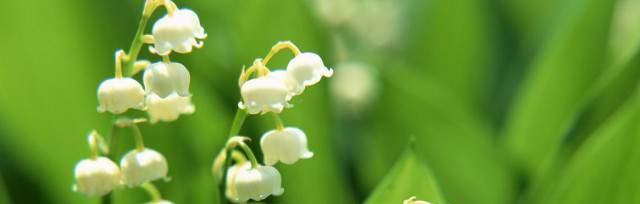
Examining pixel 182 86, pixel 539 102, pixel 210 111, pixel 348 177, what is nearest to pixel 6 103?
pixel 210 111

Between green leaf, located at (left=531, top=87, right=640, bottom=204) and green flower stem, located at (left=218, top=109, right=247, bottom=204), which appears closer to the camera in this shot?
green flower stem, located at (left=218, top=109, right=247, bottom=204)

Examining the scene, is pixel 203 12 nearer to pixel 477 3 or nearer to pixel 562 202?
pixel 477 3

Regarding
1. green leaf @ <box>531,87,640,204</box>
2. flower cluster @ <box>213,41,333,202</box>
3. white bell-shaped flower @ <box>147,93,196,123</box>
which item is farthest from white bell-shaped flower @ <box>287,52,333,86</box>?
green leaf @ <box>531,87,640,204</box>

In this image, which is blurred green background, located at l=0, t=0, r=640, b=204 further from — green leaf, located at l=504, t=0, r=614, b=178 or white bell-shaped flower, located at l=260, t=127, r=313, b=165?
white bell-shaped flower, located at l=260, t=127, r=313, b=165

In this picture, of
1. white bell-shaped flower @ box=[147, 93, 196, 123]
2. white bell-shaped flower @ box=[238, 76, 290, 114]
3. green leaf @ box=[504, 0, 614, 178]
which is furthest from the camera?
green leaf @ box=[504, 0, 614, 178]

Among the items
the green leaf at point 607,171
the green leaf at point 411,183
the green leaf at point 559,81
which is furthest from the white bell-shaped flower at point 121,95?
the green leaf at point 559,81
